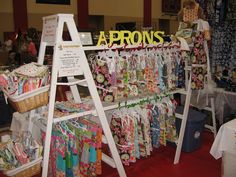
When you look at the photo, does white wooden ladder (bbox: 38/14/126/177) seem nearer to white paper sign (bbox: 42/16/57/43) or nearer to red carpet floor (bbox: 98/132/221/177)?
white paper sign (bbox: 42/16/57/43)

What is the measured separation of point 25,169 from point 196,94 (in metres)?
2.45

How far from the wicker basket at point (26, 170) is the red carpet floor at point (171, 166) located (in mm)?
918

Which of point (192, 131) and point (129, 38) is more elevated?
point (129, 38)

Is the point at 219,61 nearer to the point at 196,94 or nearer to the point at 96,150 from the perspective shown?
the point at 196,94

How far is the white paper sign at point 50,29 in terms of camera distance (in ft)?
6.51

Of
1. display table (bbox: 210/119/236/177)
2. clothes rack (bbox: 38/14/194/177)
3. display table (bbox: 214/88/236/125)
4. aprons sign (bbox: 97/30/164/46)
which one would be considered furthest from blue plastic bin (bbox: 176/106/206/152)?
clothes rack (bbox: 38/14/194/177)

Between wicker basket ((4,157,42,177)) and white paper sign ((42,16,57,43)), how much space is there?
37.3 inches

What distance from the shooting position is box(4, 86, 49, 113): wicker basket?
6.05ft

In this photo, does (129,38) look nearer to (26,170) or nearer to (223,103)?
(26,170)

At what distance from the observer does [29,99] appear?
187 centimetres

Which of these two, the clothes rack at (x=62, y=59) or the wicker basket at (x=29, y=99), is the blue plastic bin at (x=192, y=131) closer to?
the clothes rack at (x=62, y=59)

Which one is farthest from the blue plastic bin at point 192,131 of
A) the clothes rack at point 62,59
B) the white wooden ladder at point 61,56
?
the white wooden ladder at point 61,56

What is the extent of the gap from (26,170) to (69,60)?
894 millimetres

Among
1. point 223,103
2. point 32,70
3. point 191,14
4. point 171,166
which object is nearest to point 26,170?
point 32,70
